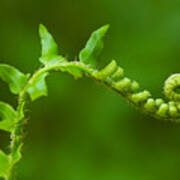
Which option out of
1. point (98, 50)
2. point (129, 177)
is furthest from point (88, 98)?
point (98, 50)

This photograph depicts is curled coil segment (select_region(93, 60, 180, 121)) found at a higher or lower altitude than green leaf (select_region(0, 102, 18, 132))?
higher

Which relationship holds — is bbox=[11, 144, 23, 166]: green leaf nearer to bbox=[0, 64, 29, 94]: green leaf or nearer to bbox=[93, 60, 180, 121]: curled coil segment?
bbox=[0, 64, 29, 94]: green leaf

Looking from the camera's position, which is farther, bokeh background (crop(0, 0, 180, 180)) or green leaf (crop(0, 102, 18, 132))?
bokeh background (crop(0, 0, 180, 180))

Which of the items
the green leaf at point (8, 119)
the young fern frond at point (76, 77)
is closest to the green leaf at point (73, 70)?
the young fern frond at point (76, 77)

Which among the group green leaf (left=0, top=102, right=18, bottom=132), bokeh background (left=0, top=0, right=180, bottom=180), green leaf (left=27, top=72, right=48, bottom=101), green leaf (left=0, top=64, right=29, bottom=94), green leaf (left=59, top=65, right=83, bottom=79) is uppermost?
bokeh background (left=0, top=0, right=180, bottom=180)

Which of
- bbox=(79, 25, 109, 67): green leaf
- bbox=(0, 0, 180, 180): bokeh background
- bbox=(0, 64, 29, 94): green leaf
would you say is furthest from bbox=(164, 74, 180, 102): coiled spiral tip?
bbox=(0, 0, 180, 180): bokeh background
